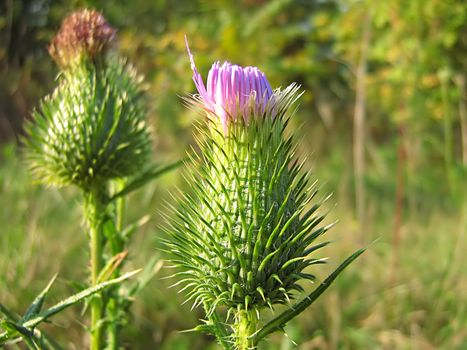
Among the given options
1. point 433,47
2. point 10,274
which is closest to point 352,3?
point 433,47

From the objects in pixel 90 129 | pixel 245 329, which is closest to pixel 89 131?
pixel 90 129

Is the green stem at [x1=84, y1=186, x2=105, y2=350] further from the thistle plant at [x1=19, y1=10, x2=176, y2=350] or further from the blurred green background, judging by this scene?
the blurred green background

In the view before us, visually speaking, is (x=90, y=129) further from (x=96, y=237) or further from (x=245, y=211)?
(x=245, y=211)

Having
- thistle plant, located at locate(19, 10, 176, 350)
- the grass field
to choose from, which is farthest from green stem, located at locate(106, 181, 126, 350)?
the grass field

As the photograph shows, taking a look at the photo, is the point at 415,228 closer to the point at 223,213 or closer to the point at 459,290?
the point at 459,290

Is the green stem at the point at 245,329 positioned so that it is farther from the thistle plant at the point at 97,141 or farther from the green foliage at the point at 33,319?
the thistle plant at the point at 97,141

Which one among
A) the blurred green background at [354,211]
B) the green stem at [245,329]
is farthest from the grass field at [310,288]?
the green stem at [245,329]
